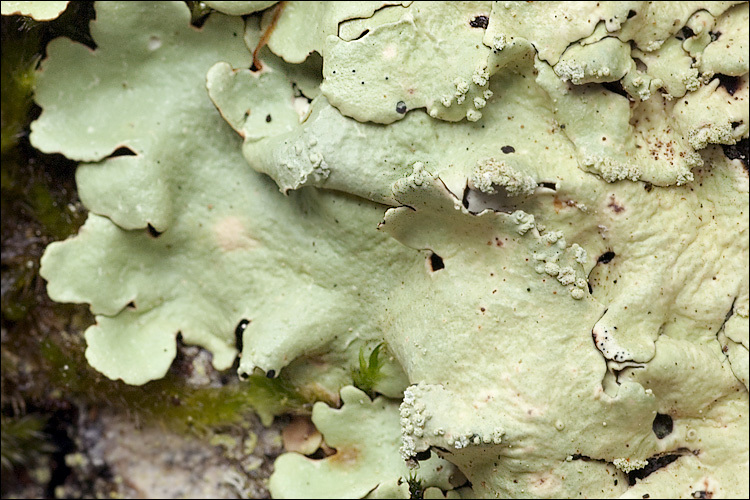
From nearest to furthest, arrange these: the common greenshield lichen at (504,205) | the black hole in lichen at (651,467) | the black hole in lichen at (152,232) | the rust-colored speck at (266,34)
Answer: the common greenshield lichen at (504,205), the black hole in lichen at (651,467), the rust-colored speck at (266,34), the black hole in lichen at (152,232)

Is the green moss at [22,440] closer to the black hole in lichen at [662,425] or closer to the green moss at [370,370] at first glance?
the green moss at [370,370]

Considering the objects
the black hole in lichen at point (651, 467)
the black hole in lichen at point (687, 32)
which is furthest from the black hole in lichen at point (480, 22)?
the black hole in lichen at point (651, 467)

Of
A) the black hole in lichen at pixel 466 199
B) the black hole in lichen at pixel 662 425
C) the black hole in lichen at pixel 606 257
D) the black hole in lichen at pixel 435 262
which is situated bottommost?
the black hole in lichen at pixel 662 425

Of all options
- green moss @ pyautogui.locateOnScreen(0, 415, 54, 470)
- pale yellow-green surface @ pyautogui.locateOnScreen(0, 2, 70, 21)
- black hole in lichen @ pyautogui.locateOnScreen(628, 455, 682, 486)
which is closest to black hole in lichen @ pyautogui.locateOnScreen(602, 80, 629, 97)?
black hole in lichen @ pyautogui.locateOnScreen(628, 455, 682, 486)

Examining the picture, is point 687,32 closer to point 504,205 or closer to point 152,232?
point 504,205

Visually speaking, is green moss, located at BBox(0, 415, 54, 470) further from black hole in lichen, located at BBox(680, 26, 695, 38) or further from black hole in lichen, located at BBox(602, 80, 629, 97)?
black hole in lichen, located at BBox(680, 26, 695, 38)
